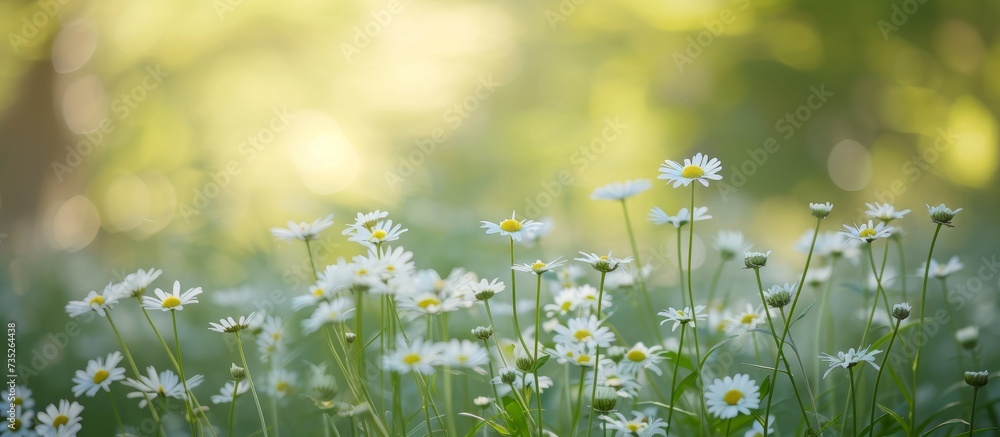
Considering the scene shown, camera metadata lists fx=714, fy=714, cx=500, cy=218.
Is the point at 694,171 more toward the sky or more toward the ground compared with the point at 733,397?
more toward the sky

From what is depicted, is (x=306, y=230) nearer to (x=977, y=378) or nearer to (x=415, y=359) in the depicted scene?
(x=415, y=359)

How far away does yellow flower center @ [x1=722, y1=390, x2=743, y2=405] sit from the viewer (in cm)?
58

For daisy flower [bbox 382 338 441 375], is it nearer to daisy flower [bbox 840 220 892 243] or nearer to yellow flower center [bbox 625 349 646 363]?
yellow flower center [bbox 625 349 646 363]

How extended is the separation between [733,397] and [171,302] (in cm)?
49

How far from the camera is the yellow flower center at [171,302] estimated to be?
623mm

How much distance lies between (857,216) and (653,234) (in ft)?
1.63

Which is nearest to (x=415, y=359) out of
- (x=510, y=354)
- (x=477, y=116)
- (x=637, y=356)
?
(x=637, y=356)

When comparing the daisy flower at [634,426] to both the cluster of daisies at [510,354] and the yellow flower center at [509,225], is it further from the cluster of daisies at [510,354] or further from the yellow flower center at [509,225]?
the yellow flower center at [509,225]

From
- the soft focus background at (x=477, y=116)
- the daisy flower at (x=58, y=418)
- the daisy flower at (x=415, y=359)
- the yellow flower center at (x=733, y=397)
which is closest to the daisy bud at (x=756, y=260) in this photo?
the yellow flower center at (x=733, y=397)

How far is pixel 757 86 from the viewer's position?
5.81ft

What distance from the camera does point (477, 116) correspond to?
5.95 ft

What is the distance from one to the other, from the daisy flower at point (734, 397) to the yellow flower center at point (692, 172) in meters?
0.18

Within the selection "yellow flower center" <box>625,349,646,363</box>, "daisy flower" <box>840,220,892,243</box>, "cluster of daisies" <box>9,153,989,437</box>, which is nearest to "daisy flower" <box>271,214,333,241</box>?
"cluster of daisies" <box>9,153,989,437</box>

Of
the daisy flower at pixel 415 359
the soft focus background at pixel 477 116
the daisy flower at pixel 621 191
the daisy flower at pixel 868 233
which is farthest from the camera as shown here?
the soft focus background at pixel 477 116
